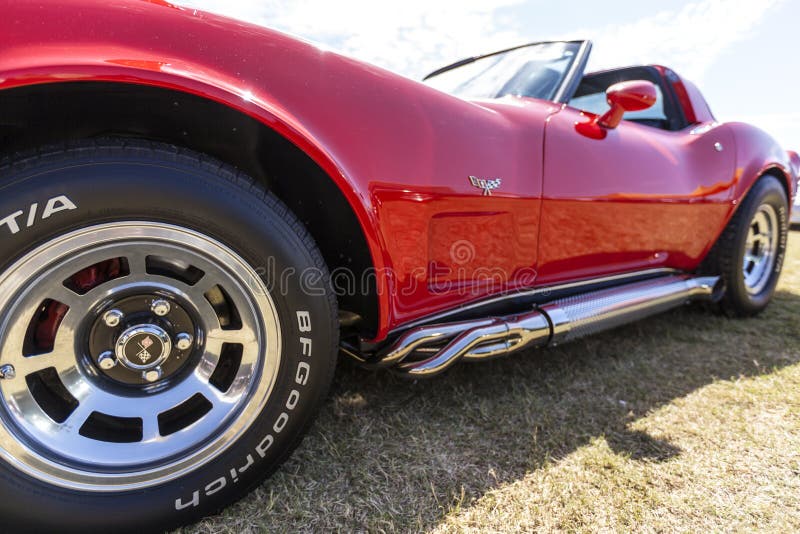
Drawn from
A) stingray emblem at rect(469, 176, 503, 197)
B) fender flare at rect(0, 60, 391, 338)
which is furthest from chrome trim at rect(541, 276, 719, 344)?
fender flare at rect(0, 60, 391, 338)

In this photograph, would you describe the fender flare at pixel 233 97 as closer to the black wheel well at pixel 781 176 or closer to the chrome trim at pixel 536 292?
the chrome trim at pixel 536 292

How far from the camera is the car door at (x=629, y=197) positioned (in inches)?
65.7

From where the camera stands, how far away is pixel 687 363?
6.94 feet

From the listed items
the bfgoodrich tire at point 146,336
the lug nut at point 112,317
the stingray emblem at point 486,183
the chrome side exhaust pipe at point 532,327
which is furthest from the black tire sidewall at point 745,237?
the lug nut at point 112,317

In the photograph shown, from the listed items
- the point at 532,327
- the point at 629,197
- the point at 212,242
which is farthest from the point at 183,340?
the point at 629,197

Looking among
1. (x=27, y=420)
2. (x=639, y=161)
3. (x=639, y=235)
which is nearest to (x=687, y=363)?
(x=639, y=235)

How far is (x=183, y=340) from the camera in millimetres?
1108

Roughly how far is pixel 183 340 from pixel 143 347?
87mm

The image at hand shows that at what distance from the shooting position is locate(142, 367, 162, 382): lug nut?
1093 mm

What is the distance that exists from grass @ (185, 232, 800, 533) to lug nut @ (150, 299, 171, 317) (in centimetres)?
52

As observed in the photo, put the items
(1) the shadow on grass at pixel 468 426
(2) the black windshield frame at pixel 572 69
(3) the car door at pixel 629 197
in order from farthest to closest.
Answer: (2) the black windshield frame at pixel 572 69 → (3) the car door at pixel 629 197 → (1) the shadow on grass at pixel 468 426

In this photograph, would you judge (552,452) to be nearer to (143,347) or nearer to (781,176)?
(143,347)

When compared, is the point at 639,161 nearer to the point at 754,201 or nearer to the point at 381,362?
the point at 754,201

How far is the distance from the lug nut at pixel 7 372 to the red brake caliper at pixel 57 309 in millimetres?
63
